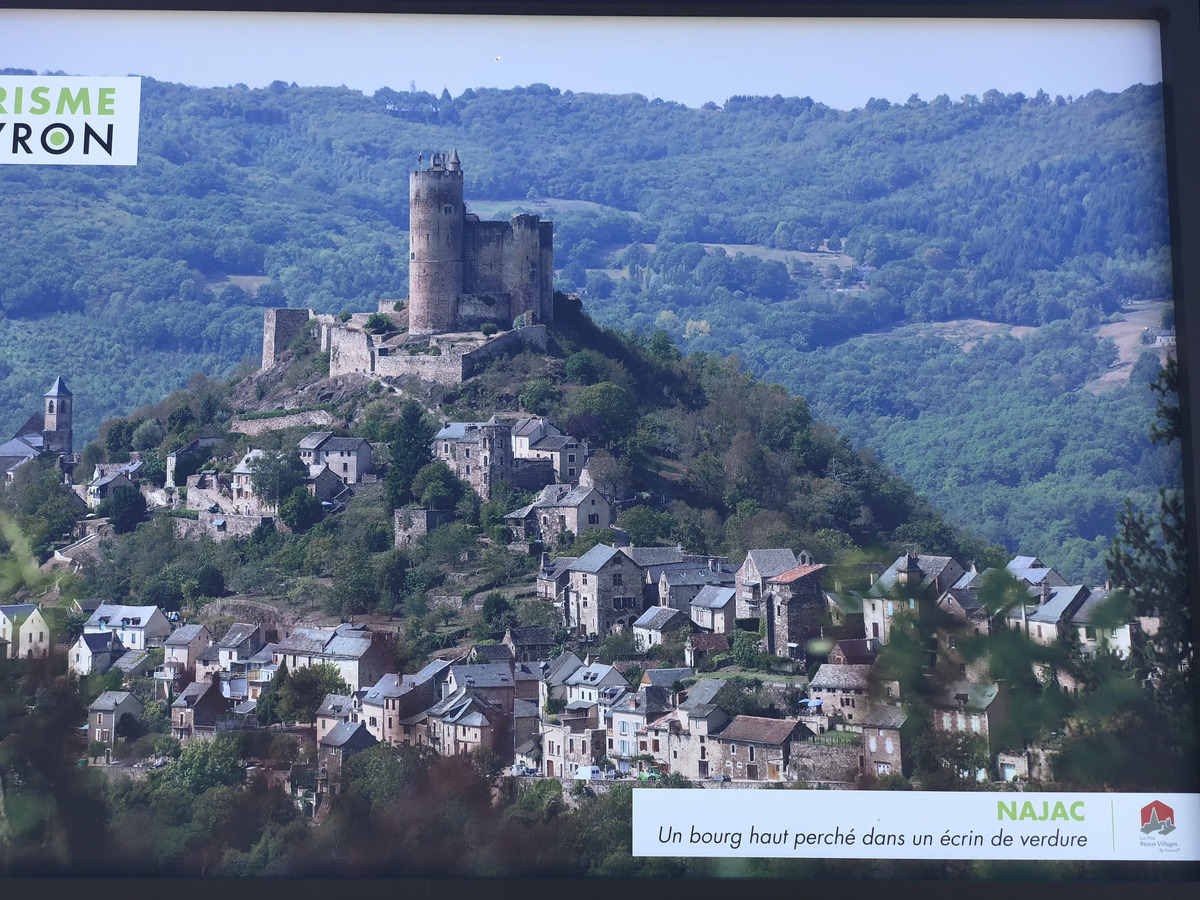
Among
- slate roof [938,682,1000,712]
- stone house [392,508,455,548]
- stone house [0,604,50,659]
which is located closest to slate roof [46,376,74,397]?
stone house [392,508,455,548]

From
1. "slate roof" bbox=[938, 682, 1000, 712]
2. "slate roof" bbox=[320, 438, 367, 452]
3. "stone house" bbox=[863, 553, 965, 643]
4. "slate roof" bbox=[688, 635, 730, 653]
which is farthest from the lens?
"slate roof" bbox=[320, 438, 367, 452]

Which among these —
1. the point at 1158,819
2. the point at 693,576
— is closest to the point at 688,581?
the point at 693,576

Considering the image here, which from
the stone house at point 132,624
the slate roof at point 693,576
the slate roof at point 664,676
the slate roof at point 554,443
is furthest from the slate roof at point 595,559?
the stone house at point 132,624

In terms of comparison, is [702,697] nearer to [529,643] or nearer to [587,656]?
[587,656]

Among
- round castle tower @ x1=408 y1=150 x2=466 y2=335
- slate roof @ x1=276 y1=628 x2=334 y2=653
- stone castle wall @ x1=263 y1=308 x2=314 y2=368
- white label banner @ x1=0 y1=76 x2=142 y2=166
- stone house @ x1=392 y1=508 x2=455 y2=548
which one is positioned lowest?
slate roof @ x1=276 y1=628 x2=334 y2=653

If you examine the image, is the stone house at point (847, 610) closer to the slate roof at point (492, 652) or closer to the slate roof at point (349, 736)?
the slate roof at point (492, 652)

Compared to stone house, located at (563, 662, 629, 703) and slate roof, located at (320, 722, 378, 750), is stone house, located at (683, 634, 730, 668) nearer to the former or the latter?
stone house, located at (563, 662, 629, 703)
